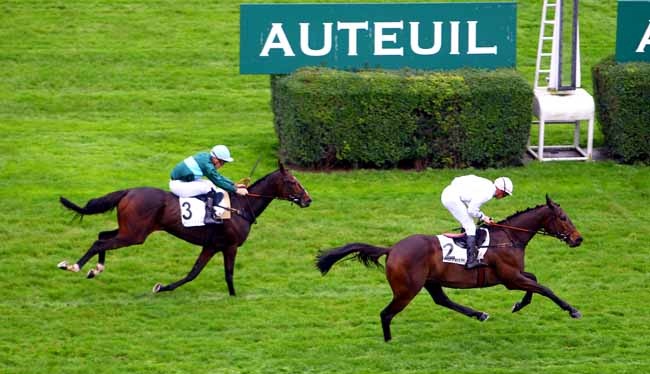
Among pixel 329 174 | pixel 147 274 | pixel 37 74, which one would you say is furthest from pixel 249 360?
pixel 37 74

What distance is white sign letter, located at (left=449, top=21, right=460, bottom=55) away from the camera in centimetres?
2016

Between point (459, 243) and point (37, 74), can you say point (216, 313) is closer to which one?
point (459, 243)

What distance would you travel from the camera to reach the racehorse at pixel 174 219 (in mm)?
15133

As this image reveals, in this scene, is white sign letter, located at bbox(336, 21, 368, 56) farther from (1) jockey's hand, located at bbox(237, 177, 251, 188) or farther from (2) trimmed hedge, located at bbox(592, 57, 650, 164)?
(1) jockey's hand, located at bbox(237, 177, 251, 188)

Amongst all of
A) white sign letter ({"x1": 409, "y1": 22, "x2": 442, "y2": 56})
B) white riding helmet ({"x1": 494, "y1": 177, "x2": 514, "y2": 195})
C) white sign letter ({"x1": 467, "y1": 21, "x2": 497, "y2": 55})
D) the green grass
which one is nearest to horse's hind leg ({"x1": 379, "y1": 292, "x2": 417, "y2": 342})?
the green grass

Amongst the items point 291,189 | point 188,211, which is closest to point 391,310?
point 291,189

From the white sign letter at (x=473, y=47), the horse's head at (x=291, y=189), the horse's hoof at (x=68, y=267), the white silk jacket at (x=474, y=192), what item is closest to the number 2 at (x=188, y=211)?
the horse's head at (x=291, y=189)

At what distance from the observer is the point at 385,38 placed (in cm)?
2017

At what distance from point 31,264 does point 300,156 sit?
A: 4622 millimetres

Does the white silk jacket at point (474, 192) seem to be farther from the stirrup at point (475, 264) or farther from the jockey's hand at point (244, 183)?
the jockey's hand at point (244, 183)

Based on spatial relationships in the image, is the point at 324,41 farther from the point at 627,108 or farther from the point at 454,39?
the point at 627,108

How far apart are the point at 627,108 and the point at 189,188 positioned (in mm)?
7360

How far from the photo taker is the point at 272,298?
15508 mm

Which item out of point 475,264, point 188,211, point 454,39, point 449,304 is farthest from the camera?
point 454,39
